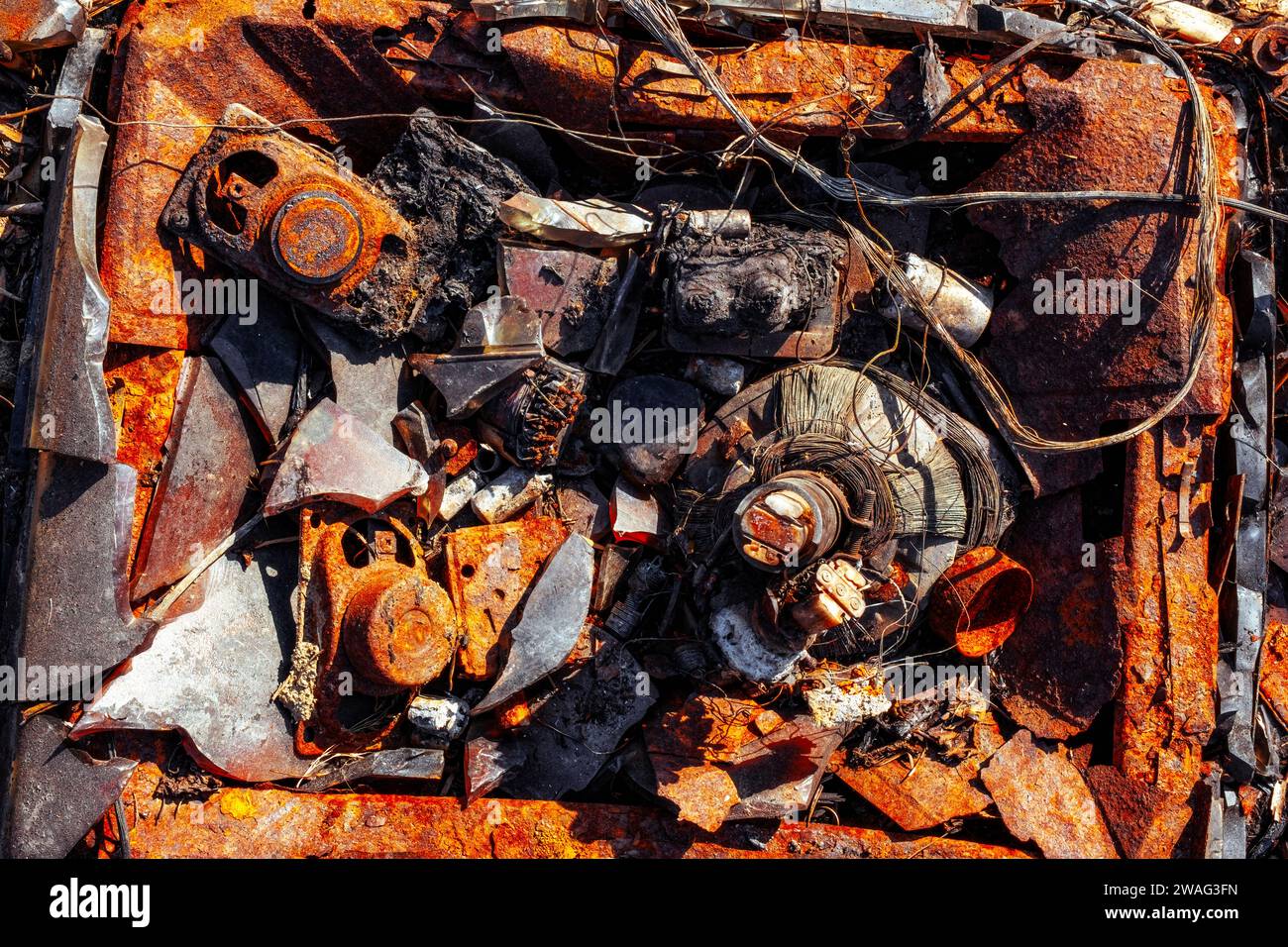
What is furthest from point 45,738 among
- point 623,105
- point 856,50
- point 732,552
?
point 856,50

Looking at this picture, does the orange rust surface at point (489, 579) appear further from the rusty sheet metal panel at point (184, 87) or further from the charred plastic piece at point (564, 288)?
the rusty sheet metal panel at point (184, 87)

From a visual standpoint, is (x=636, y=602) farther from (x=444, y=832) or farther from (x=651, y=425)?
(x=444, y=832)

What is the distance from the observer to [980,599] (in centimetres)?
489

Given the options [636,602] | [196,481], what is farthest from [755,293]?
[196,481]

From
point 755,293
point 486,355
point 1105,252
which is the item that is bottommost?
point 486,355

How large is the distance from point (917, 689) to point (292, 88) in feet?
14.9

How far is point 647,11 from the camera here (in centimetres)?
453

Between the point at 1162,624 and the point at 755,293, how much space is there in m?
2.77

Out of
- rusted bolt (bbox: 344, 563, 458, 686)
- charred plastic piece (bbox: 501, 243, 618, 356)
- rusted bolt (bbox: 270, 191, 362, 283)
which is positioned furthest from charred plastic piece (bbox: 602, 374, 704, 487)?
rusted bolt (bbox: 270, 191, 362, 283)

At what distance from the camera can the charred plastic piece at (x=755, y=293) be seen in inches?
181

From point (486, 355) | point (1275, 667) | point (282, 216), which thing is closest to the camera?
Result: point (282, 216)

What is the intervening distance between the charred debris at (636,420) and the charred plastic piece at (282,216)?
24 mm

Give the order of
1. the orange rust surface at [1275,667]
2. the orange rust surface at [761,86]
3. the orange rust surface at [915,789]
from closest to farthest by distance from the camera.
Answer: the orange rust surface at [761,86]
the orange rust surface at [915,789]
the orange rust surface at [1275,667]

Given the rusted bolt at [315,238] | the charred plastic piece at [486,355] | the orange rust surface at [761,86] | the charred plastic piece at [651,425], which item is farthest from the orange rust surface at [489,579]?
the orange rust surface at [761,86]
